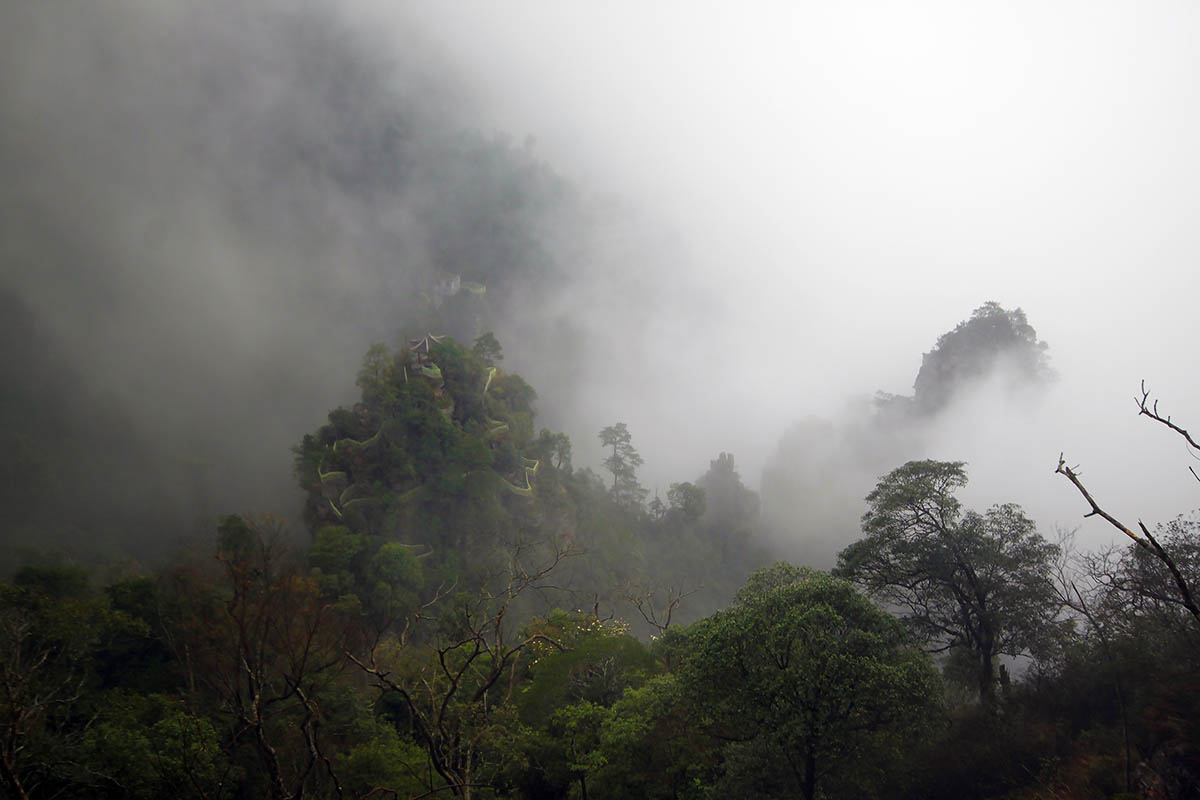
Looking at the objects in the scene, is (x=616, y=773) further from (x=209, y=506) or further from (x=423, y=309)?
(x=423, y=309)

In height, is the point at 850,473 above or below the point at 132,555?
above

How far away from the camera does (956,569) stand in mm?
19953

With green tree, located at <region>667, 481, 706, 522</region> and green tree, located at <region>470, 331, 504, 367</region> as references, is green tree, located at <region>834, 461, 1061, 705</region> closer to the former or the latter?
green tree, located at <region>470, 331, 504, 367</region>

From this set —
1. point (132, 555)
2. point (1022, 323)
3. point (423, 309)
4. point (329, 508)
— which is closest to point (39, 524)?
point (132, 555)

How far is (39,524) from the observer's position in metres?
54.2

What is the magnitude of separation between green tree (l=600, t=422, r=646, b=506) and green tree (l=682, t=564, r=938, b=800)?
61760 mm

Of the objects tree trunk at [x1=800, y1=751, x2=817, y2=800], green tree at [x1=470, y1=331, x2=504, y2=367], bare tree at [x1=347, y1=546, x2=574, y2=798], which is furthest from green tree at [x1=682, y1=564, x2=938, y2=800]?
green tree at [x1=470, y1=331, x2=504, y2=367]

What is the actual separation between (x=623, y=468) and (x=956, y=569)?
193ft

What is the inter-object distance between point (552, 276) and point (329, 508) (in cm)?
8090

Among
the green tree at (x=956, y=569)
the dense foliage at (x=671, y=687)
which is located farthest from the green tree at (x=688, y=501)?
the green tree at (x=956, y=569)

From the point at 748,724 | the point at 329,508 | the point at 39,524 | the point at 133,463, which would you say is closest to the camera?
the point at 748,724

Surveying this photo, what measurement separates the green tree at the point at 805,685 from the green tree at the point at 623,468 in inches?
2432

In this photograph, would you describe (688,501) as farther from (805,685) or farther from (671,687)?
(805,685)

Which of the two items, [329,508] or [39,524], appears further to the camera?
[39,524]
